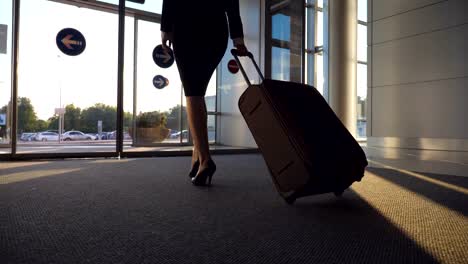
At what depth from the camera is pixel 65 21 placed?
5.82 meters

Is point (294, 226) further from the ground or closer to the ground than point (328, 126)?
closer to the ground

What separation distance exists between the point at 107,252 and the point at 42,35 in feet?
19.7

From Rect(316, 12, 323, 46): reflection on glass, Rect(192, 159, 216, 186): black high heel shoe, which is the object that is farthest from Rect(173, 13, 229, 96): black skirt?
Rect(316, 12, 323, 46): reflection on glass

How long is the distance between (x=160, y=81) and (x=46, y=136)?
287cm

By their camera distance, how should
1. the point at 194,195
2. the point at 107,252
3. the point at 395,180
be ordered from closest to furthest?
the point at 107,252, the point at 194,195, the point at 395,180

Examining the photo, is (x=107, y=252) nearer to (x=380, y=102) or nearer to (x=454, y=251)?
(x=454, y=251)


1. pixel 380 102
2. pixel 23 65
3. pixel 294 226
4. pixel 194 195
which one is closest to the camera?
pixel 294 226

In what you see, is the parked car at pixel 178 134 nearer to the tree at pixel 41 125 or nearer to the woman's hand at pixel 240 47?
the tree at pixel 41 125

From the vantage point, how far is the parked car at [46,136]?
699cm

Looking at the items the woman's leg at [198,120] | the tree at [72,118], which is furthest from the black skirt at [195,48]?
the tree at [72,118]

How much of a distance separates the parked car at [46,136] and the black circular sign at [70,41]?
216 cm

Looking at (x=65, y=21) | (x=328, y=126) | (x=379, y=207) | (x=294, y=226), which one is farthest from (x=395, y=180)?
(x=65, y=21)

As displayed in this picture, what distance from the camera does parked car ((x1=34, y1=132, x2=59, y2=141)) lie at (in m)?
6.99

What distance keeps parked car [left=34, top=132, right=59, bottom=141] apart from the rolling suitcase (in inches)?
261
